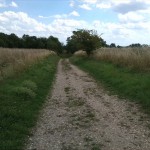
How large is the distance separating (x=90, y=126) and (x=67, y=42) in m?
103

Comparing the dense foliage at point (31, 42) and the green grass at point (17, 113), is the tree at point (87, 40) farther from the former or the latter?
the dense foliage at point (31, 42)

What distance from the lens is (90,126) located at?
888 centimetres

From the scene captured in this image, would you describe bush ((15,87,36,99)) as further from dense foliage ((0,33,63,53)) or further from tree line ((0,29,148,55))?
dense foliage ((0,33,63,53))

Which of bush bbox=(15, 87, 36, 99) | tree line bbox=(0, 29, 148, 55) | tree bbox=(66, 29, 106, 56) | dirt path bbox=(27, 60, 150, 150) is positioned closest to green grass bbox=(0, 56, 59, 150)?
bush bbox=(15, 87, 36, 99)

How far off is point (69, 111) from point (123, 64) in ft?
44.7

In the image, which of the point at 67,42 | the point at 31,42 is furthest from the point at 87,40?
the point at 31,42

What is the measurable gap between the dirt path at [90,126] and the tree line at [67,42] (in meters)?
15.1

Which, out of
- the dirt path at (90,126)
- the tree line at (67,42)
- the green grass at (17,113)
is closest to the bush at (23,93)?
the green grass at (17,113)

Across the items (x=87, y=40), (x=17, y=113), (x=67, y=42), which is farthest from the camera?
(x=67, y=42)

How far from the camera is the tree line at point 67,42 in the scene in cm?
4472

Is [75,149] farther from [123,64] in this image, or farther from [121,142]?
[123,64]

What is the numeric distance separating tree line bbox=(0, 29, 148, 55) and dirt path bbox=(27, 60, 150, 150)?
1513 cm

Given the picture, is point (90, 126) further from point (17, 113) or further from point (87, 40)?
point (87, 40)

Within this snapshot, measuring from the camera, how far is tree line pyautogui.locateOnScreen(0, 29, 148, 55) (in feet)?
147
